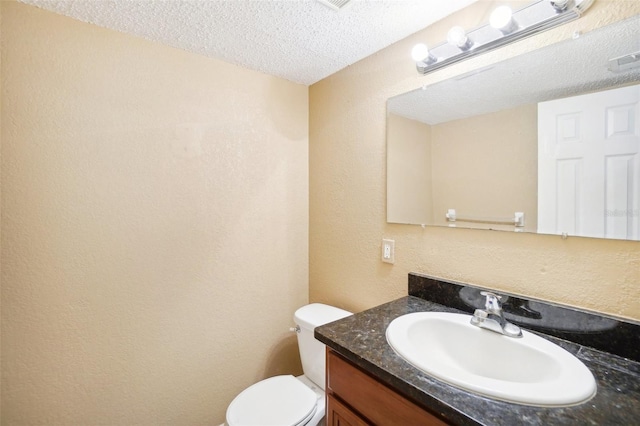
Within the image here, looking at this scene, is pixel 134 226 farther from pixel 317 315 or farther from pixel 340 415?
pixel 340 415

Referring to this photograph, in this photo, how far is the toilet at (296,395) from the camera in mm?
1214

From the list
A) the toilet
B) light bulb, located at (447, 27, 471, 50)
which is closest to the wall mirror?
light bulb, located at (447, 27, 471, 50)

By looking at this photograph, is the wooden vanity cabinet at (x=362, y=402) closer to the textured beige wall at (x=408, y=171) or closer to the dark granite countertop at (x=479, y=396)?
the dark granite countertop at (x=479, y=396)

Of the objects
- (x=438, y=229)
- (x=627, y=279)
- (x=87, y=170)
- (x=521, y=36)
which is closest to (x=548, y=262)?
(x=627, y=279)

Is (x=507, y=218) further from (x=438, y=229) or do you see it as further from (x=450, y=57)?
(x=450, y=57)

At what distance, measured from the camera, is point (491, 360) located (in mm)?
942

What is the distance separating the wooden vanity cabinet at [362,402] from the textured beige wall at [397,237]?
0.60 meters

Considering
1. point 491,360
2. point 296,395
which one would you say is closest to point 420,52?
point 491,360

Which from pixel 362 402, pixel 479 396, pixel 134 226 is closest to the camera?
pixel 479 396

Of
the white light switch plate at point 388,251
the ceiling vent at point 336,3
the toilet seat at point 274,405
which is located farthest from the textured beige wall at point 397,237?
the toilet seat at point 274,405

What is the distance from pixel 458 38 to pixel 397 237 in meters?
0.86

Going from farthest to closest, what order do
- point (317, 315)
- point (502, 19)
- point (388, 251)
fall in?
point (317, 315) → point (388, 251) → point (502, 19)

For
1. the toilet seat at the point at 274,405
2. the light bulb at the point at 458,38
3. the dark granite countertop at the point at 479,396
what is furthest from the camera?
the toilet seat at the point at 274,405

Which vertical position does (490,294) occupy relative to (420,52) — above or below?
below
